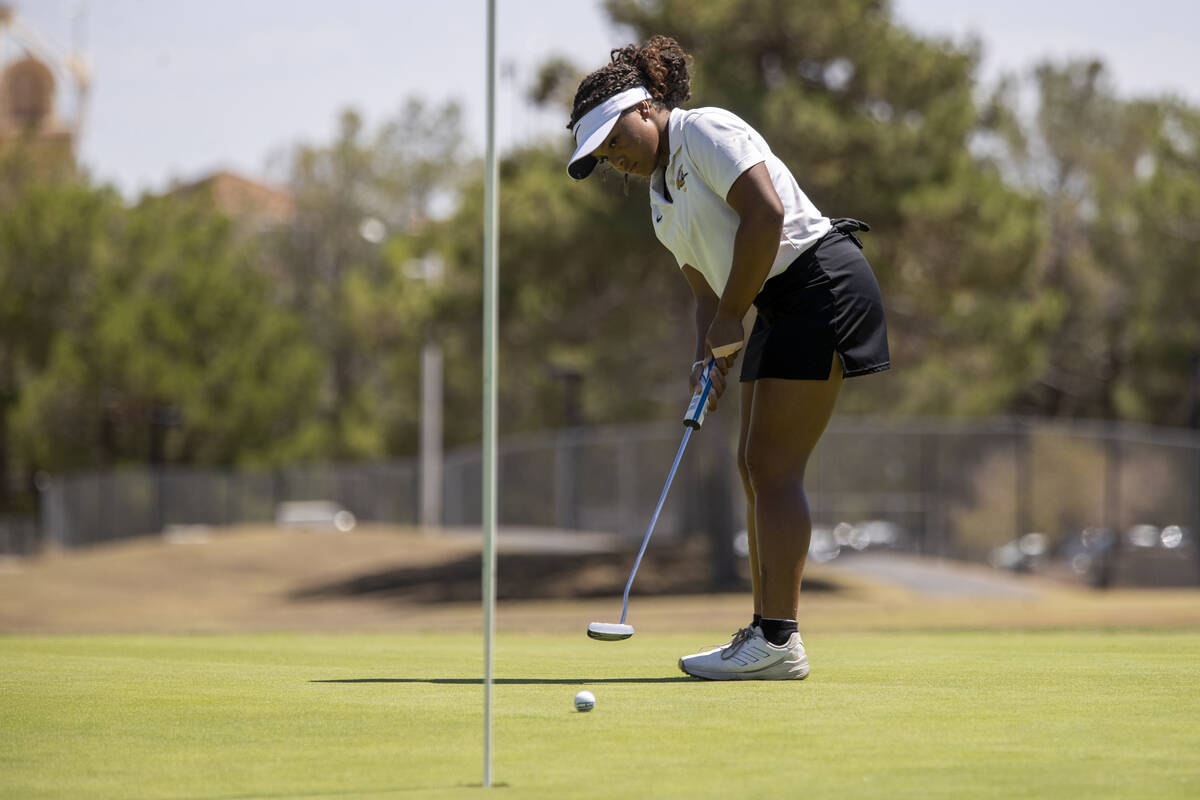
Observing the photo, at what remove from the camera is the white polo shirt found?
545 cm

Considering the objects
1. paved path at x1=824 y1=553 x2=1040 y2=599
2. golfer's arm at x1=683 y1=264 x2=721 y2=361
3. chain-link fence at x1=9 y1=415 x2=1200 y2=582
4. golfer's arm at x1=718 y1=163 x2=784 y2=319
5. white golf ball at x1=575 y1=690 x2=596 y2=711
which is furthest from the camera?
chain-link fence at x1=9 y1=415 x2=1200 y2=582

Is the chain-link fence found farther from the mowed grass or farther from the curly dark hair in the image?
the mowed grass

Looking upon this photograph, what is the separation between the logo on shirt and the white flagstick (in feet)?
4.44

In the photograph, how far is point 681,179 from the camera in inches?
222

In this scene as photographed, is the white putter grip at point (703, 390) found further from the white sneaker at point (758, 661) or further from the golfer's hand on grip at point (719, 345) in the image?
the white sneaker at point (758, 661)

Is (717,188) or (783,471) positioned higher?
(717,188)

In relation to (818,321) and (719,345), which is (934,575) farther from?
(719,345)

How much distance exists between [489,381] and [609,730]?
0.98 meters

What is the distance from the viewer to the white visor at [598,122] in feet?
18.4

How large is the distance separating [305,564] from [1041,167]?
98.2 feet

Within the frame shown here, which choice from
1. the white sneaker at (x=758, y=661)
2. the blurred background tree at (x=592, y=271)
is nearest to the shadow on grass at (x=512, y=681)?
the white sneaker at (x=758, y=661)

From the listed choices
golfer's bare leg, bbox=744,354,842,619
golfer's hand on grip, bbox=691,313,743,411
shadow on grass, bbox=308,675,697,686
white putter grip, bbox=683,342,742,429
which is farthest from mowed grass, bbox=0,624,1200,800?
golfer's hand on grip, bbox=691,313,743,411

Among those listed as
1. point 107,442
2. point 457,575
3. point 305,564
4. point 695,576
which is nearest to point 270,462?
point 107,442

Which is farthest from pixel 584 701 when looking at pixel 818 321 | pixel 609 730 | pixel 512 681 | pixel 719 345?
pixel 818 321
